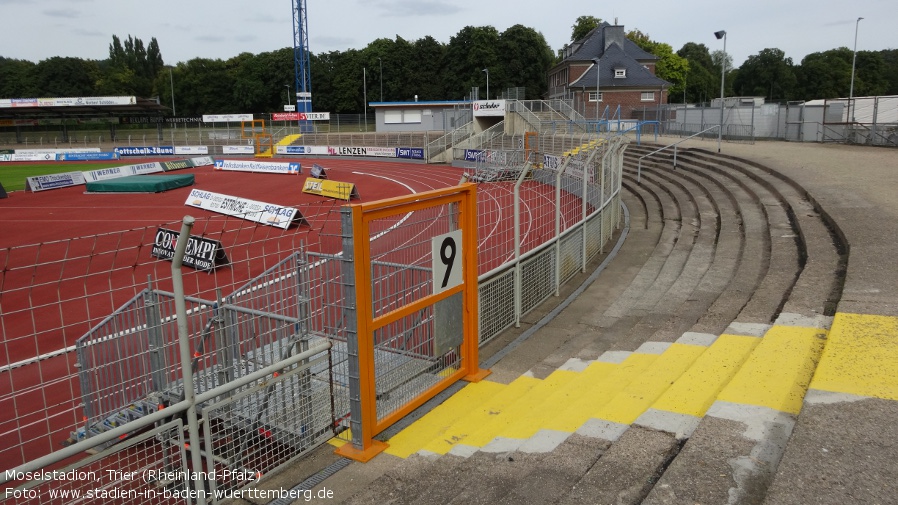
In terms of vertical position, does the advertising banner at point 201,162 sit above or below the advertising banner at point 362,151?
below

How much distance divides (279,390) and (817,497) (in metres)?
4.06

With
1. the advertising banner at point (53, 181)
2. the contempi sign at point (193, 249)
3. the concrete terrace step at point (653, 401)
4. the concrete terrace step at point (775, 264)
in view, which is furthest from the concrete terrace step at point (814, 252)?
the advertising banner at point (53, 181)

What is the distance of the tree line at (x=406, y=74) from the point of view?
301 feet

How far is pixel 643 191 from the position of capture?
22.9 metres

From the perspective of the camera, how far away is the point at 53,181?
115 ft

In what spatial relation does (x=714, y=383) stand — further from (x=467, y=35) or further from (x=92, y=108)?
(x=467, y=35)

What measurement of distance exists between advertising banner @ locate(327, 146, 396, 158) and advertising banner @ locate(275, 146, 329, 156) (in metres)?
0.57

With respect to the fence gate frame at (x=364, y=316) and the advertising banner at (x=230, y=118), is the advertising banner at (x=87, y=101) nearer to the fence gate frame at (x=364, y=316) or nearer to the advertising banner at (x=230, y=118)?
the advertising banner at (x=230, y=118)

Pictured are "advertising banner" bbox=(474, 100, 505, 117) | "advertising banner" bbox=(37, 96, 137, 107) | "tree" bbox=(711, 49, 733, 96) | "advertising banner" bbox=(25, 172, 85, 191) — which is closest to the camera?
"advertising banner" bbox=(25, 172, 85, 191)

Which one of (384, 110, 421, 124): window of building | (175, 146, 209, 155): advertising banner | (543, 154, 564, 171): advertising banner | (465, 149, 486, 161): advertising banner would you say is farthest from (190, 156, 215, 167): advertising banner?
(543, 154, 564, 171): advertising banner

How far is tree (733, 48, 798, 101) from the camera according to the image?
330 feet

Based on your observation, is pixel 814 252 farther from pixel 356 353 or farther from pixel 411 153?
pixel 411 153

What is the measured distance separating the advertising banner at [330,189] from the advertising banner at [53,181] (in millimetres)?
14741

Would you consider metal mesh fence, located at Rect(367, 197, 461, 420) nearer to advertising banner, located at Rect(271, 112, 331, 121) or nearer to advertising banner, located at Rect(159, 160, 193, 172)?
advertising banner, located at Rect(159, 160, 193, 172)
